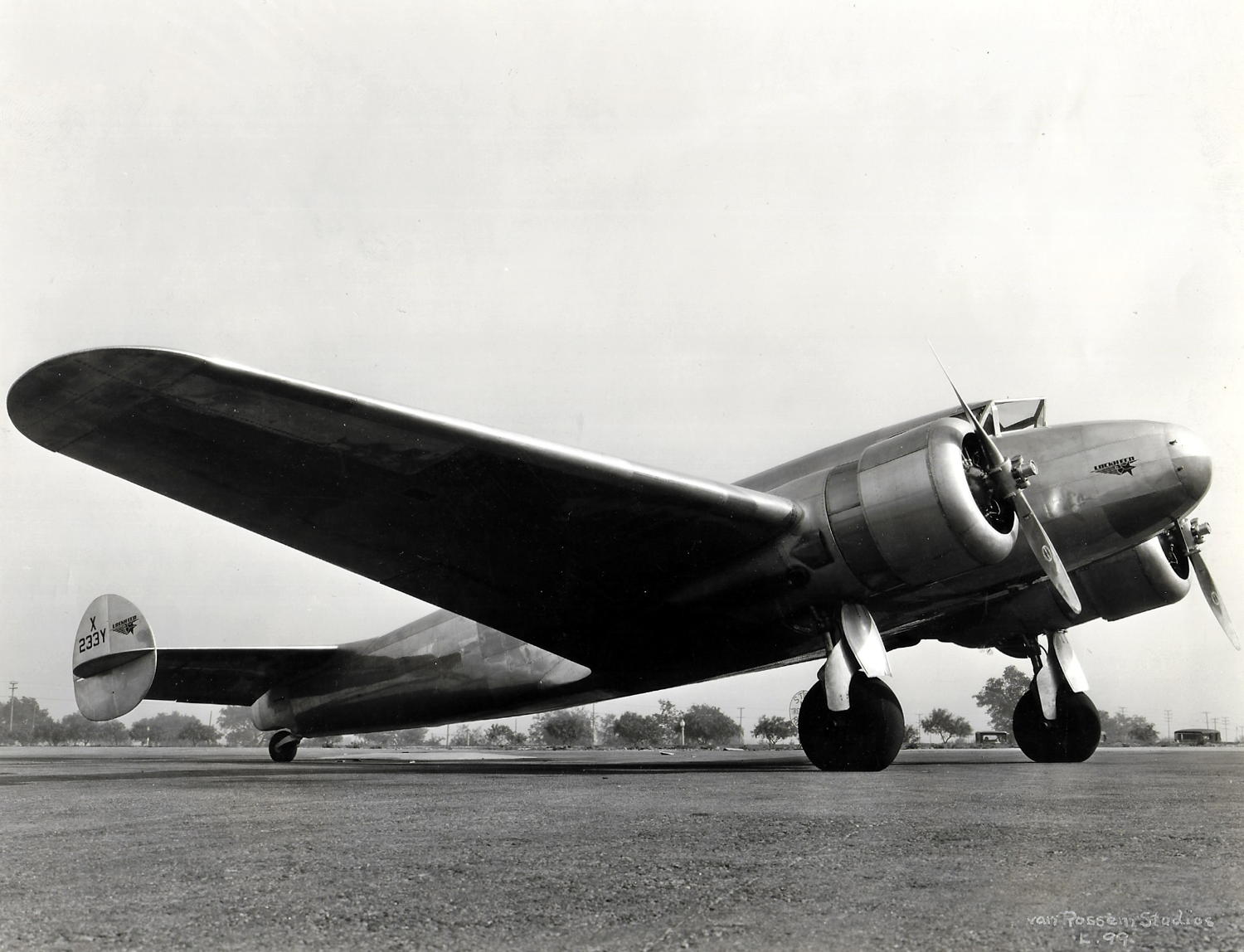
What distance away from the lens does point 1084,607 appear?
37.6ft

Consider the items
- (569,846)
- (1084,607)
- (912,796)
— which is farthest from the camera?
(1084,607)

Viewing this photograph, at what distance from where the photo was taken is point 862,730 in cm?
760

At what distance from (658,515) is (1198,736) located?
6544cm

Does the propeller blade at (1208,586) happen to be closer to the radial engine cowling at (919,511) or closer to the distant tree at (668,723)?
the radial engine cowling at (919,511)

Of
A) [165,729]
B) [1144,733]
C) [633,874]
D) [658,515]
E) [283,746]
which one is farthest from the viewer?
[165,729]

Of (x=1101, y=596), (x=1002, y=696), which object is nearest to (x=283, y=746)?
(x=1101, y=596)

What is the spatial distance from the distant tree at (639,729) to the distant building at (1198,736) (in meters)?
35.3

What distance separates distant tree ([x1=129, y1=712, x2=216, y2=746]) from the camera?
303 ft


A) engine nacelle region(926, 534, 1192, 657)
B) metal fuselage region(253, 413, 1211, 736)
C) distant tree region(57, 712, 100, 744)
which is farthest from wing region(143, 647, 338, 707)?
distant tree region(57, 712, 100, 744)

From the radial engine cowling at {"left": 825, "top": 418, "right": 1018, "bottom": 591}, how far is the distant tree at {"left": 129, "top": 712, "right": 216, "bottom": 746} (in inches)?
3851

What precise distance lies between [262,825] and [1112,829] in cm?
375

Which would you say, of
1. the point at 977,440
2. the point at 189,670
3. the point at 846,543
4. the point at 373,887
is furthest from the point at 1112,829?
the point at 189,670

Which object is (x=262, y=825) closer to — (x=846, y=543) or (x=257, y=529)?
(x=257, y=529)

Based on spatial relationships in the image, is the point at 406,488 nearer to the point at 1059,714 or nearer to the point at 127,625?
the point at 127,625
